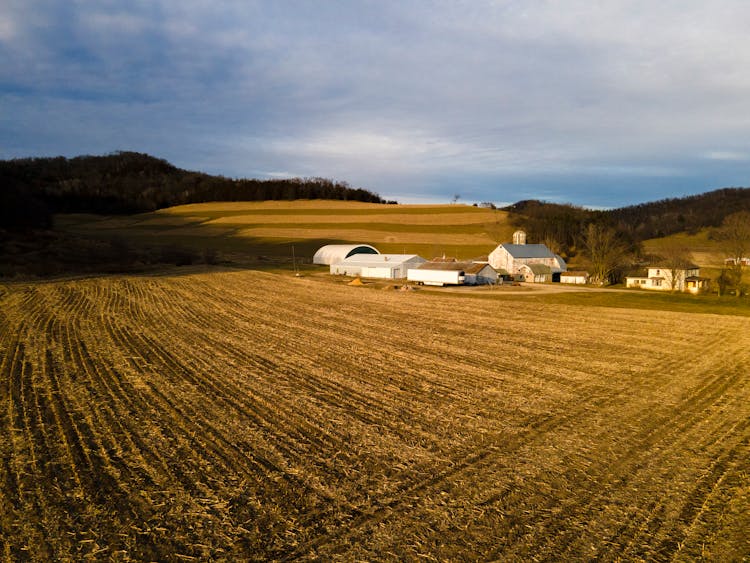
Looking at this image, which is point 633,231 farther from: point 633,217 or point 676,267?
point 676,267

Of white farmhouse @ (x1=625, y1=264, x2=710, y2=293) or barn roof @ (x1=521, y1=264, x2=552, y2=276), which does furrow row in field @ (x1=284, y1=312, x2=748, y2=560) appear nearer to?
white farmhouse @ (x1=625, y1=264, x2=710, y2=293)

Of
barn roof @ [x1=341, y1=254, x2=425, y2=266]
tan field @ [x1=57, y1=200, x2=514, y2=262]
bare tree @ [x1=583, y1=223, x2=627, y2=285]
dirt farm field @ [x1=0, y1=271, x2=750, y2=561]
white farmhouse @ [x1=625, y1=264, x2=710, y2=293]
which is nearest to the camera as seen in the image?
dirt farm field @ [x1=0, y1=271, x2=750, y2=561]

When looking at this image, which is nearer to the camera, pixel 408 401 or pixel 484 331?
pixel 408 401

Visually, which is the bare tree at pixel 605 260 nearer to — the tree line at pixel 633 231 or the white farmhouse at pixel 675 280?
the tree line at pixel 633 231

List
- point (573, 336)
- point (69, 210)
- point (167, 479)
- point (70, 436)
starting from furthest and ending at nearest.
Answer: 1. point (69, 210)
2. point (573, 336)
3. point (70, 436)
4. point (167, 479)

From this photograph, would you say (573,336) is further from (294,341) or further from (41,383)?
(41,383)

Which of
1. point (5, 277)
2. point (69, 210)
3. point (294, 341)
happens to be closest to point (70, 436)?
point (294, 341)

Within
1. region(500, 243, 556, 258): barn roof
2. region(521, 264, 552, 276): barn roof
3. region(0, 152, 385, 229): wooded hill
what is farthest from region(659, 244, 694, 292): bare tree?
region(0, 152, 385, 229): wooded hill
